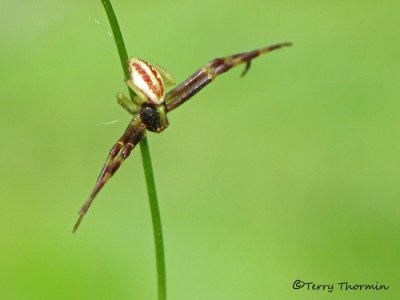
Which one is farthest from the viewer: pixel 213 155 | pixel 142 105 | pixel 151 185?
pixel 213 155

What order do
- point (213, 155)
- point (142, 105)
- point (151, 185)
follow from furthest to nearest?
point (213, 155), point (142, 105), point (151, 185)

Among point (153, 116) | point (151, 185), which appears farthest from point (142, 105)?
point (151, 185)

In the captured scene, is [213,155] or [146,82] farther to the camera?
[213,155]

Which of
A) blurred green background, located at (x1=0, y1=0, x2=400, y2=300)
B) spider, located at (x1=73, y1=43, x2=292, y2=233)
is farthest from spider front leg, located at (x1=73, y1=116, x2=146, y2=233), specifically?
blurred green background, located at (x1=0, y1=0, x2=400, y2=300)

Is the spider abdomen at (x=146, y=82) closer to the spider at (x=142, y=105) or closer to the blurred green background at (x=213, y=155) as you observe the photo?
the spider at (x=142, y=105)

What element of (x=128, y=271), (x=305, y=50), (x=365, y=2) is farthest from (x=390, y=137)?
(x=128, y=271)

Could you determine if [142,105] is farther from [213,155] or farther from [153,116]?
[213,155]

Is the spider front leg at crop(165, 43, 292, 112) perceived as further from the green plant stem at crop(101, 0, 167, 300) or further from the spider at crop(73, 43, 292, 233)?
the green plant stem at crop(101, 0, 167, 300)
